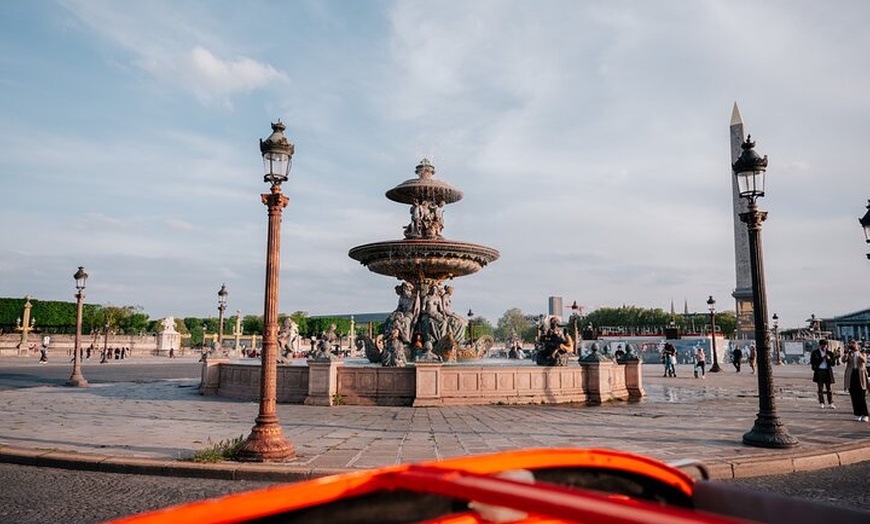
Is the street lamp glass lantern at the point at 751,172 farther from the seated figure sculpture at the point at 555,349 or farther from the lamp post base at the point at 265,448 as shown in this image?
the lamp post base at the point at 265,448

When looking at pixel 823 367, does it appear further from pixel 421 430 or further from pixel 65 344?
pixel 65 344

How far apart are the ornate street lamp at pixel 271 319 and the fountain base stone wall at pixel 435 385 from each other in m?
5.44

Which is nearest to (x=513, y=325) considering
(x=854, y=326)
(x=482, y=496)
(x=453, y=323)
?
(x=854, y=326)

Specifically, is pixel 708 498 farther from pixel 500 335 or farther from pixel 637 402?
pixel 500 335

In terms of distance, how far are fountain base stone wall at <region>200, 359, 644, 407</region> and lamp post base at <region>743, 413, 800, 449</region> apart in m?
6.27

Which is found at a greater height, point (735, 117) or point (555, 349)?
point (735, 117)

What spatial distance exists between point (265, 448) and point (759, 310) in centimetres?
778

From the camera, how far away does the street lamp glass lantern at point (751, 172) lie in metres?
9.72

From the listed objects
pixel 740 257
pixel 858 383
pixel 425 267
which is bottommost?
pixel 858 383

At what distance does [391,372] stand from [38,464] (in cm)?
758

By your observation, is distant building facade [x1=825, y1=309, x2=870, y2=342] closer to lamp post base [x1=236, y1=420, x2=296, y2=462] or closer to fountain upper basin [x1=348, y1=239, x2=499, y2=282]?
fountain upper basin [x1=348, y1=239, x2=499, y2=282]

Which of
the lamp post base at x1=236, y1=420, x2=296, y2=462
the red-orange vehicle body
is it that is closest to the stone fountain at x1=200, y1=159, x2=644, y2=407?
the lamp post base at x1=236, y1=420, x2=296, y2=462

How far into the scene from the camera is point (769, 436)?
8.84m

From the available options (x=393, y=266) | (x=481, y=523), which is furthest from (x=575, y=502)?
(x=393, y=266)
